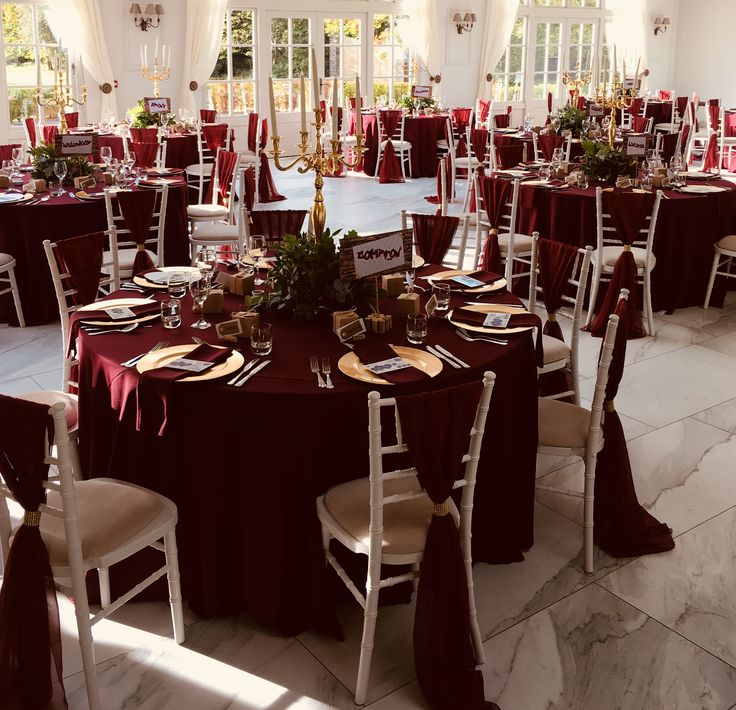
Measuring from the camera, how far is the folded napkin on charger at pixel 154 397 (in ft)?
8.10

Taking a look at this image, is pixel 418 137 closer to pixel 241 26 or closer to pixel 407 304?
pixel 241 26

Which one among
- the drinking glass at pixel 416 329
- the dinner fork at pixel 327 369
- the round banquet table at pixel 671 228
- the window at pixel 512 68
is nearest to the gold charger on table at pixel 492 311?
the drinking glass at pixel 416 329

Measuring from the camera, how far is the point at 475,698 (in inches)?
90.9

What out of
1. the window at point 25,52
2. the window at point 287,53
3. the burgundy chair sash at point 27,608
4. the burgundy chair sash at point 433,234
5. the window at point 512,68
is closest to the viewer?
the burgundy chair sash at point 27,608

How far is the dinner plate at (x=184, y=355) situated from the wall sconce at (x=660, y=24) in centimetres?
1572

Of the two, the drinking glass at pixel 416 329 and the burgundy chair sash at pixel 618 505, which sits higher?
the drinking glass at pixel 416 329

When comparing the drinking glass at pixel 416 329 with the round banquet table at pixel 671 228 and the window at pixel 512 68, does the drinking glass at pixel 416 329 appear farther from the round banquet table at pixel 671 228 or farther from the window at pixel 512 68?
the window at pixel 512 68

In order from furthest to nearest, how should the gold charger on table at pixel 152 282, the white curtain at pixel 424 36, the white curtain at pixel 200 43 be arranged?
the white curtain at pixel 424 36 < the white curtain at pixel 200 43 < the gold charger on table at pixel 152 282

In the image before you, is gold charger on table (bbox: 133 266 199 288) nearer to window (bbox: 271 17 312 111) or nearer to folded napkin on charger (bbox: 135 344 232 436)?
folded napkin on charger (bbox: 135 344 232 436)

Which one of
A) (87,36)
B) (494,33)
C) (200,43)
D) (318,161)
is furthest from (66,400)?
(494,33)

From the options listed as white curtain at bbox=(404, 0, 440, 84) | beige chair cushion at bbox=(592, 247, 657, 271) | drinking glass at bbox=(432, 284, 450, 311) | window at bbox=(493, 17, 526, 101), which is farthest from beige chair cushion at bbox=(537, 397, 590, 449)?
window at bbox=(493, 17, 526, 101)

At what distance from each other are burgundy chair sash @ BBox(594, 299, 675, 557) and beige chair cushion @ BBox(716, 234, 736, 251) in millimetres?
3142

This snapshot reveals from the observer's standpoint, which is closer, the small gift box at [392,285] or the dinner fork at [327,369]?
the dinner fork at [327,369]

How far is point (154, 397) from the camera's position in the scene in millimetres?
2488
